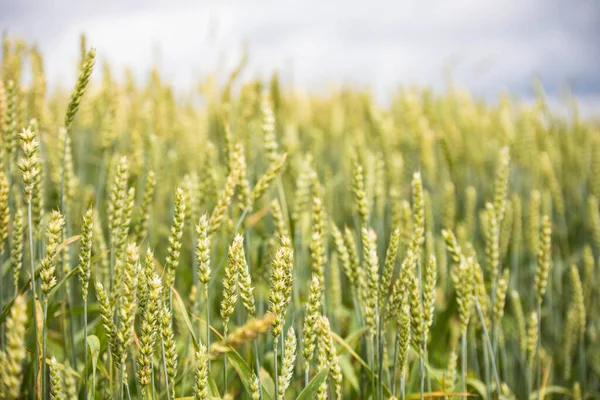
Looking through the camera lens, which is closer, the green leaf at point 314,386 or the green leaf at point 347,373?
the green leaf at point 314,386

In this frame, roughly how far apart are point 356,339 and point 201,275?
620mm

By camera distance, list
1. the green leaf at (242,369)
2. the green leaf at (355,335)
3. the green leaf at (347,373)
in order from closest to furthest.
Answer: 1. the green leaf at (242,369)
2. the green leaf at (355,335)
3. the green leaf at (347,373)

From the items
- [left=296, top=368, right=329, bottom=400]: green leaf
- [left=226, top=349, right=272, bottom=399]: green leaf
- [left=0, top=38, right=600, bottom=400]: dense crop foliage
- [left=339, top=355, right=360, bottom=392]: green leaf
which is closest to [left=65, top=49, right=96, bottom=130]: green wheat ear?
[left=0, top=38, right=600, bottom=400]: dense crop foliage

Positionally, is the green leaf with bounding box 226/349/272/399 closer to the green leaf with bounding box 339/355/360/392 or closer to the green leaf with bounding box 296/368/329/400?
the green leaf with bounding box 296/368/329/400

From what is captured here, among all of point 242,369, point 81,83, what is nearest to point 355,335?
point 242,369

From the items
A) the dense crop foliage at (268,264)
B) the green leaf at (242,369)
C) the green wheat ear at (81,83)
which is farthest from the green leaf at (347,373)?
the green wheat ear at (81,83)

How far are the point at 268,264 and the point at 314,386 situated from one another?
0.73 m

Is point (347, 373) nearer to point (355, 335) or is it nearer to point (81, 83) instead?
point (355, 335)

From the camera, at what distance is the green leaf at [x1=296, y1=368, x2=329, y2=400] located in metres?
0.85

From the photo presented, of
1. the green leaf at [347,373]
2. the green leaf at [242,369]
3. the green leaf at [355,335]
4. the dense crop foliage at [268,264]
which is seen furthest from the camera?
the green leaf at [347,373]

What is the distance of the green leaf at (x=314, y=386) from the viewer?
85 cm

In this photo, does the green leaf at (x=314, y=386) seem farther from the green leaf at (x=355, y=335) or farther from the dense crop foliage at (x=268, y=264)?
the green leaf at (x=355, y=335)

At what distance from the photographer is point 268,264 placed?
158 centimetres

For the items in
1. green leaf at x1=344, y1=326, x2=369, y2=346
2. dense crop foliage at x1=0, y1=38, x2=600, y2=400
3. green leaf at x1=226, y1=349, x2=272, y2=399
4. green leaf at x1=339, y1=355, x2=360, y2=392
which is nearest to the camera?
Result: dense crop foliage at x1=0, y1=38, x2=600, y2=400
